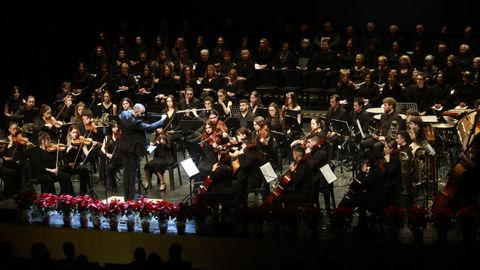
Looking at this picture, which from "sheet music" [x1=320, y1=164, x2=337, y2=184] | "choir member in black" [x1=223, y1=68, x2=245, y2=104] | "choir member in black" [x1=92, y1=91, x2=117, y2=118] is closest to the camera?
"sheet music" [x1=320, y1=164, x2=337, y2=184]

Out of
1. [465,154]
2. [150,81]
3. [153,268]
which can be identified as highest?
[150,81]

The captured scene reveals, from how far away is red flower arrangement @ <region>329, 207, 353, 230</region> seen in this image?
32.7 ft

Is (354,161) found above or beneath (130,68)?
beneath

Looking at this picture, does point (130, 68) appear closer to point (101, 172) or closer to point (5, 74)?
point (5, 74)

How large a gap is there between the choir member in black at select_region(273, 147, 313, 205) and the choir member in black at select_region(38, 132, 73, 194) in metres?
3.17

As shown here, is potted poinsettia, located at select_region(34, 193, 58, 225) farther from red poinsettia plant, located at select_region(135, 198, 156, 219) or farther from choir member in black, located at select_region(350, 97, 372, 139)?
choir member in black, located at select_region(350, 97, 372, 139)

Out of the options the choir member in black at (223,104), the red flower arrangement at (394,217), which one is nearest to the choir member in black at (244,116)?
the choir member in black at (223,104)

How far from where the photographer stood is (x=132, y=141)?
12062 mm

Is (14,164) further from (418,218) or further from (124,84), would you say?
(418,218)

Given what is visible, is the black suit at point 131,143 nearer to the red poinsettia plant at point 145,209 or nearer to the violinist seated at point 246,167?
the violinist seated at point 246,167

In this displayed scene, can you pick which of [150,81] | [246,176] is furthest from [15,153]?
[150,81]

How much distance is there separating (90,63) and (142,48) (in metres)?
1.15

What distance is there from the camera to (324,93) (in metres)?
17.1

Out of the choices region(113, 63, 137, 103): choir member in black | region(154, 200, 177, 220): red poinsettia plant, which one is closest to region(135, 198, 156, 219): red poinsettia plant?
region(154, 200, 177, 220): red poinsettia plant
